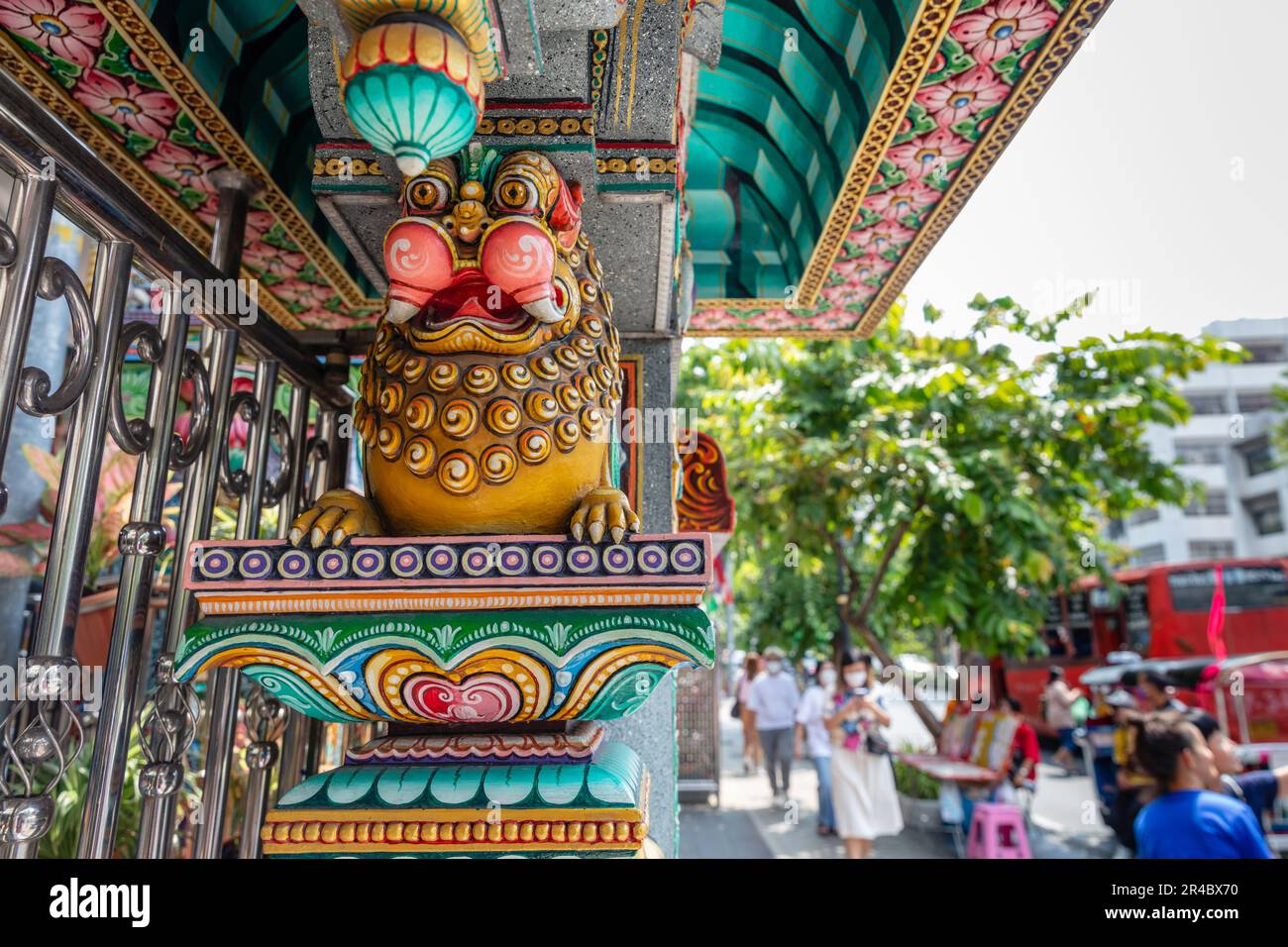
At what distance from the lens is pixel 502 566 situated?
1539 millimetres

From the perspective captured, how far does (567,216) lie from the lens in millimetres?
1823

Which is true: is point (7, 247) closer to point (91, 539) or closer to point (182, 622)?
point (182, 622)

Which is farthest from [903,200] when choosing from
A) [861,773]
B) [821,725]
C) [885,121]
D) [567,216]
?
[821,725]

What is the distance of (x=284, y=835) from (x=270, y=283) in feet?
9.71

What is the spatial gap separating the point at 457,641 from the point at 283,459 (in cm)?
160

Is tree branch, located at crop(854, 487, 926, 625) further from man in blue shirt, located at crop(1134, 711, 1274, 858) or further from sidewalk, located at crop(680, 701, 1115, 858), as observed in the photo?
man in blue shirt, located at crop(1134, 711, 1274, 858)

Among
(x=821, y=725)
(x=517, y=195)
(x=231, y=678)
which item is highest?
(x=517, y=195)

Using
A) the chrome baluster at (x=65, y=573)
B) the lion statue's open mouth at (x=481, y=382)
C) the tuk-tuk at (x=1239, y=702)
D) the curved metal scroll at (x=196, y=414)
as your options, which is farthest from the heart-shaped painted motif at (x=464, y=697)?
the tuk-tuk at (x=1239, y=702)

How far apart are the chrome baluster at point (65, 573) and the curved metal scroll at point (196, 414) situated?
310 mm

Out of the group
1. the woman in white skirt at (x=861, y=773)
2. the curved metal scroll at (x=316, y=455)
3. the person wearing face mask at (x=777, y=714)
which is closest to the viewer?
the curved metal scroll at (x=316, y=455)

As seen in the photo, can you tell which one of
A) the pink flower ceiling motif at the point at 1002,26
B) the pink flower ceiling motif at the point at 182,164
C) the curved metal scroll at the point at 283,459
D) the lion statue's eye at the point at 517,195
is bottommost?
the curved metal scroll at the point at 283,459

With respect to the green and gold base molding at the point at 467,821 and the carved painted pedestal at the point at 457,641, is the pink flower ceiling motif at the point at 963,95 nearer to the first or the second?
the carved painted pedestal at the point at 457,641

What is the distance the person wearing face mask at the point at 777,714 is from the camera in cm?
963

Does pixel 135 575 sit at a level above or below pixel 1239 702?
above
